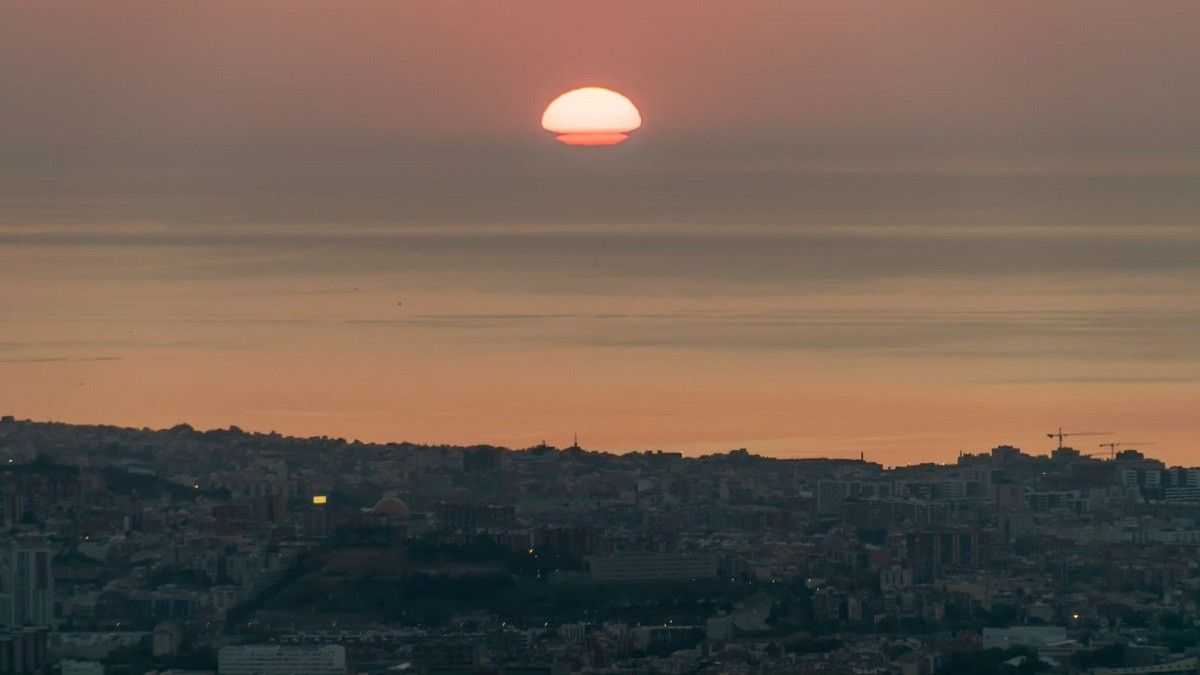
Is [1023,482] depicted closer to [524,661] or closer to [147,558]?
[147,558]

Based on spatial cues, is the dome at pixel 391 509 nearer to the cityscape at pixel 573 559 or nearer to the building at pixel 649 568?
the cityscape at pixel 573 559

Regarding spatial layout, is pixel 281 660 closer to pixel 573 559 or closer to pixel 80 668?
pixel 80 668

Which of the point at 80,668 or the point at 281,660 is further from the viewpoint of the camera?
the point at 80,668

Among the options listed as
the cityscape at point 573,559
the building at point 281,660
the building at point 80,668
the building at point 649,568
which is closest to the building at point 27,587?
the cityscape at point 573,559

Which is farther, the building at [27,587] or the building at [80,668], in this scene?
the building at [27,587]

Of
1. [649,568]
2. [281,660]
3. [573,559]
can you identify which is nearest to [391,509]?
[573,559]

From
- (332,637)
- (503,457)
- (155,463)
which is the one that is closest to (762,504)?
(503,457)
